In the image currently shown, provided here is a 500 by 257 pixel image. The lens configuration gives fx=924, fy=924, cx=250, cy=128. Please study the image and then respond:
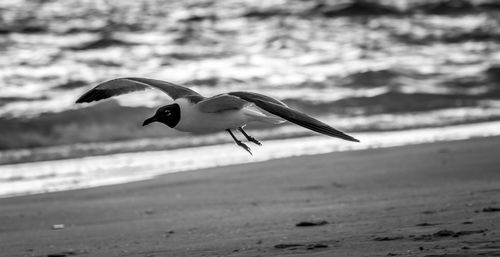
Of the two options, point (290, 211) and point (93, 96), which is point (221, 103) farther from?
Answer: point (93, 96)

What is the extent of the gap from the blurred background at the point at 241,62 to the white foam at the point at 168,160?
0.52 m

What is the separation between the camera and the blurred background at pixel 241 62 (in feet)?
40.8

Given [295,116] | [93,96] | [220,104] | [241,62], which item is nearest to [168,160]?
[93,96]

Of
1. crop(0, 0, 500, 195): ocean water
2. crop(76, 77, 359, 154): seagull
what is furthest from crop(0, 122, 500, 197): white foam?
crop(76, 77, 359, 154): seagull

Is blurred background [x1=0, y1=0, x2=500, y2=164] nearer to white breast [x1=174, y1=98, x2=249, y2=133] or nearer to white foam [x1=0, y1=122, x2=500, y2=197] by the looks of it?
white foam [x1=0, y1=122, x2=500, y2=197]

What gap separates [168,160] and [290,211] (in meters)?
3.66

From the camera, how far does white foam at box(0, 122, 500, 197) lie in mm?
8797

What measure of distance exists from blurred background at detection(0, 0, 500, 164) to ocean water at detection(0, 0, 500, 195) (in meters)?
0.04

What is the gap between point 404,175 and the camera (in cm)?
799

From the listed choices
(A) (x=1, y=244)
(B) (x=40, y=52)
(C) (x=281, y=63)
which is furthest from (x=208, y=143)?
(B) (x=40, y=52)

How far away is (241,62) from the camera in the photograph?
17484 mm


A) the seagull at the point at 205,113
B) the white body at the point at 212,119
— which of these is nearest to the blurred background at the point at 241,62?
the seagull at the point at 205,113

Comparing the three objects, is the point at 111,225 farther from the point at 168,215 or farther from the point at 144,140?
the point at 144,140

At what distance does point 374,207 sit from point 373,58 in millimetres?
11879
